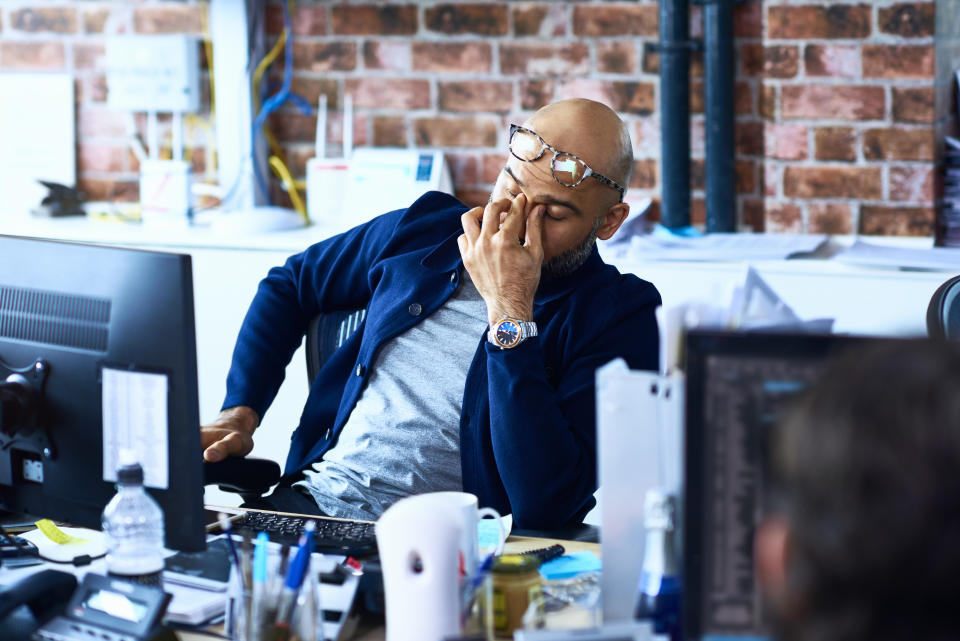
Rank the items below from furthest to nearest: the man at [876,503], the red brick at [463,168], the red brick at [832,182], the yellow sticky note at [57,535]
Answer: the red brick at [463,168] < the red brick at [832,182] < the yellow sticky note at [57,535] < the man at [876,503]

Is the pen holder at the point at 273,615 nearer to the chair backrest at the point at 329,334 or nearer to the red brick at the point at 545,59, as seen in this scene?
the chair backrest at the point at 329,334

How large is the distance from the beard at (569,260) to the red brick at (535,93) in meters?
1.02

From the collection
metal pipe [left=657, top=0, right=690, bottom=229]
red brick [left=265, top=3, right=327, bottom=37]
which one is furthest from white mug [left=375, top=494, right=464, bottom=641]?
red brick [left=265, top=3, right=327, bottom=37]

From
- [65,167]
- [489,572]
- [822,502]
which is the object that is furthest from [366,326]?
[65,167]

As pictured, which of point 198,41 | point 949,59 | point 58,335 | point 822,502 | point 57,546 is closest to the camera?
point 822,502

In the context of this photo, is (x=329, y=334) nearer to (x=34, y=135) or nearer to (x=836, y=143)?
(x=836, y=143)

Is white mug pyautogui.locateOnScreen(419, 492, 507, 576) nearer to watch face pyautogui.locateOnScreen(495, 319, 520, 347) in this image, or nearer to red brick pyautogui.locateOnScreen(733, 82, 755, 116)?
watch face pyautogui.locateOnScreen(495, 319, 520, 347)

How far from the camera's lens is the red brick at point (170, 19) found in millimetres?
3062

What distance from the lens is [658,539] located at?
3.63ft

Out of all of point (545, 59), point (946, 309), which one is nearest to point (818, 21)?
point (545, 59)

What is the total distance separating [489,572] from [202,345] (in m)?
1.87

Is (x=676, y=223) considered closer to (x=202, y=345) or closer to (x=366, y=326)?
(x=366, y=326)

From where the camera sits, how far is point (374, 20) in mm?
2896

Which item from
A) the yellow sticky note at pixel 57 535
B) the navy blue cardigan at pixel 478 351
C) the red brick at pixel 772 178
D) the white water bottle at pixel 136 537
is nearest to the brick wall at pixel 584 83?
the red brick at pixel 772 178
